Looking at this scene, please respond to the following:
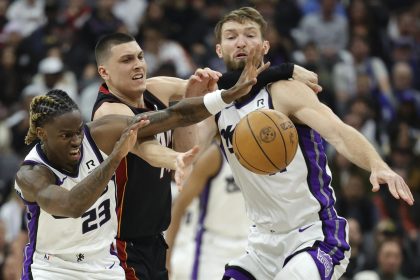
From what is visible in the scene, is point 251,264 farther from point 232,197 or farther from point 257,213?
point 232,197

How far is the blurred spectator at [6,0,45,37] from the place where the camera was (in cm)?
1552

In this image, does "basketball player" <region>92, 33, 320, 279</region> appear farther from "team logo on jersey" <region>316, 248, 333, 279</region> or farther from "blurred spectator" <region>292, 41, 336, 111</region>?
"blurred spectator" <region>292, 41, 336, 111</region>

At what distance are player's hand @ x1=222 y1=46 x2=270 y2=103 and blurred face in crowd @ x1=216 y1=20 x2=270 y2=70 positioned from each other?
0.51 m

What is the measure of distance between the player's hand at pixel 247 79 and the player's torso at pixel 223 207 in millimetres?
3286

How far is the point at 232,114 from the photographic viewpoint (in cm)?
659

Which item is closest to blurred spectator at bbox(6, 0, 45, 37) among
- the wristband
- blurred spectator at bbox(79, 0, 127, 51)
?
blurred spectator at bbox(79, 0, 127, 51)

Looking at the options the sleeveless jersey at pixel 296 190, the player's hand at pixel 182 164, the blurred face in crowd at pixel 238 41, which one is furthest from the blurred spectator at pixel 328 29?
the player's hand at pixel 182 164

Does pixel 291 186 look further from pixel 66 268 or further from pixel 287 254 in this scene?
pixel 66 268

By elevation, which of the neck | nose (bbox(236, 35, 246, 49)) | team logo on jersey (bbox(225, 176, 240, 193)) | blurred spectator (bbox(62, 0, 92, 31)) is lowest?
team logo on jersey (bbox(225, 176, 240, 193))

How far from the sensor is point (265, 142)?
5.98 meters

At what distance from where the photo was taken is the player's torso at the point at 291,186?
6.42 metres

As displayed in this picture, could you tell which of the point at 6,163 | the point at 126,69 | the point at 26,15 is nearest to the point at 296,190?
the point at 126,69

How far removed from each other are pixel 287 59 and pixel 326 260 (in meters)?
8.01

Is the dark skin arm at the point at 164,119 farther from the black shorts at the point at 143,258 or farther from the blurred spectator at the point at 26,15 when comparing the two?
the blurred spectator at the point at 26,15
